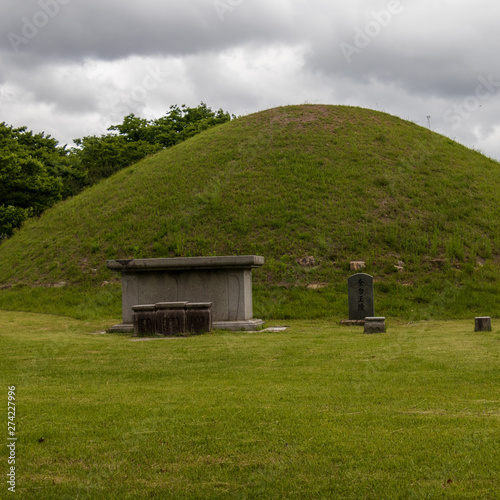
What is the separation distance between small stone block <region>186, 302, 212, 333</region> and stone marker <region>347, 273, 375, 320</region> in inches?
175

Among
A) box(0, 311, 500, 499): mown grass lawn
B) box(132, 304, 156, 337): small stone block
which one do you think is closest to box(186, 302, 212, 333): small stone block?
box(132, 304, 156, 337): small stone block

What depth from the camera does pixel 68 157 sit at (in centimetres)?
4084

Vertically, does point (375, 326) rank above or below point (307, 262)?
below

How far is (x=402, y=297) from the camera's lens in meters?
16.9

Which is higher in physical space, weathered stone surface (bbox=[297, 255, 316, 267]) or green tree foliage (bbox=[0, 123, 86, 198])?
green tree foliage (bbox=[0, 123, 86, 198])

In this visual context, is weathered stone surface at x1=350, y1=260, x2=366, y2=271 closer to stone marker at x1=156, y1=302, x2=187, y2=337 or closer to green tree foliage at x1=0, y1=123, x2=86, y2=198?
stone marker at x1=156, y1=302, x2=187, y2=337

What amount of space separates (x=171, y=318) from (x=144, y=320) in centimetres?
58

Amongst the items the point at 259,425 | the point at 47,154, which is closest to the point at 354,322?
the point at 259,425

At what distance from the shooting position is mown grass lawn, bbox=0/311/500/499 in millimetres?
3326

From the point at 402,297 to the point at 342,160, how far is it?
8.91m

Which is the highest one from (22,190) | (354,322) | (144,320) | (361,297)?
(22,190)

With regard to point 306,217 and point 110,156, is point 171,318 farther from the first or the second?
point 110,156

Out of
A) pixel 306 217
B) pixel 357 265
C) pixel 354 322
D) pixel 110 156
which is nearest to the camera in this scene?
pixel 354 322

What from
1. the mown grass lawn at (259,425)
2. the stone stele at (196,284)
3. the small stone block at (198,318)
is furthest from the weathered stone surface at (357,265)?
the mown grass lawn at (259,425)
